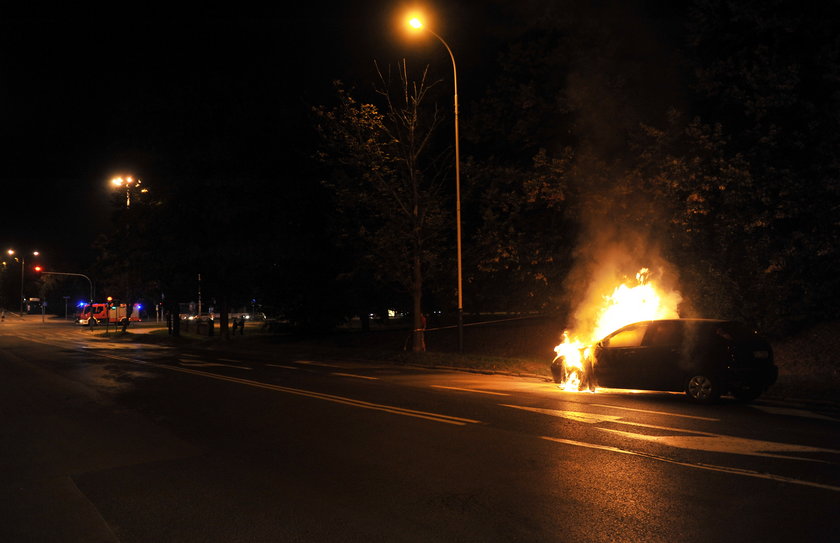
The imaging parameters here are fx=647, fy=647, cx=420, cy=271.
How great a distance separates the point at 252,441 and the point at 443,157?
18876mm

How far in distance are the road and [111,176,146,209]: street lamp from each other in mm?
27342

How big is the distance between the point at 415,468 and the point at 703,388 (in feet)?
20.9

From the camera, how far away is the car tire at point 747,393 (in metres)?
11.0

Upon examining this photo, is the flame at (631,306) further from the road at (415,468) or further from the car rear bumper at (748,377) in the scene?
the road at (415,468)

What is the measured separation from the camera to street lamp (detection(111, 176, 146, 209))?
37.0 metres

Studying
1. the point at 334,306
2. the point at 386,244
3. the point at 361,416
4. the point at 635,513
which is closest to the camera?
the point at 635,513

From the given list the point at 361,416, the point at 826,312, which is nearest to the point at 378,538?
the point at 361,416

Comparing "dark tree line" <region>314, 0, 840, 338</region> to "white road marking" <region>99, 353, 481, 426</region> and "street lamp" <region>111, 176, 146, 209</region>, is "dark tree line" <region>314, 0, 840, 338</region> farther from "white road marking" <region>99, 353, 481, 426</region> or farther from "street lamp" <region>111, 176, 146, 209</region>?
"street lamp" <region>111, 176, 146, 209</region>

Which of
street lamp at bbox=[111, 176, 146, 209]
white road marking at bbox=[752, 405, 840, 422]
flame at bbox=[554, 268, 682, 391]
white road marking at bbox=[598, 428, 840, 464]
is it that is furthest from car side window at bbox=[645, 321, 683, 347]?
street lamp at bbox=[111, 176, 146, 209]

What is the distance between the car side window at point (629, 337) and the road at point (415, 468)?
0.99m

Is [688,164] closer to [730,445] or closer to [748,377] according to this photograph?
[748,377]

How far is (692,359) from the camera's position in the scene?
1110 cm

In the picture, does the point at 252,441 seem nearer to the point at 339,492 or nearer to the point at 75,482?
the point at 75,482

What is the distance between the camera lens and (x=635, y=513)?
16.7 feet
